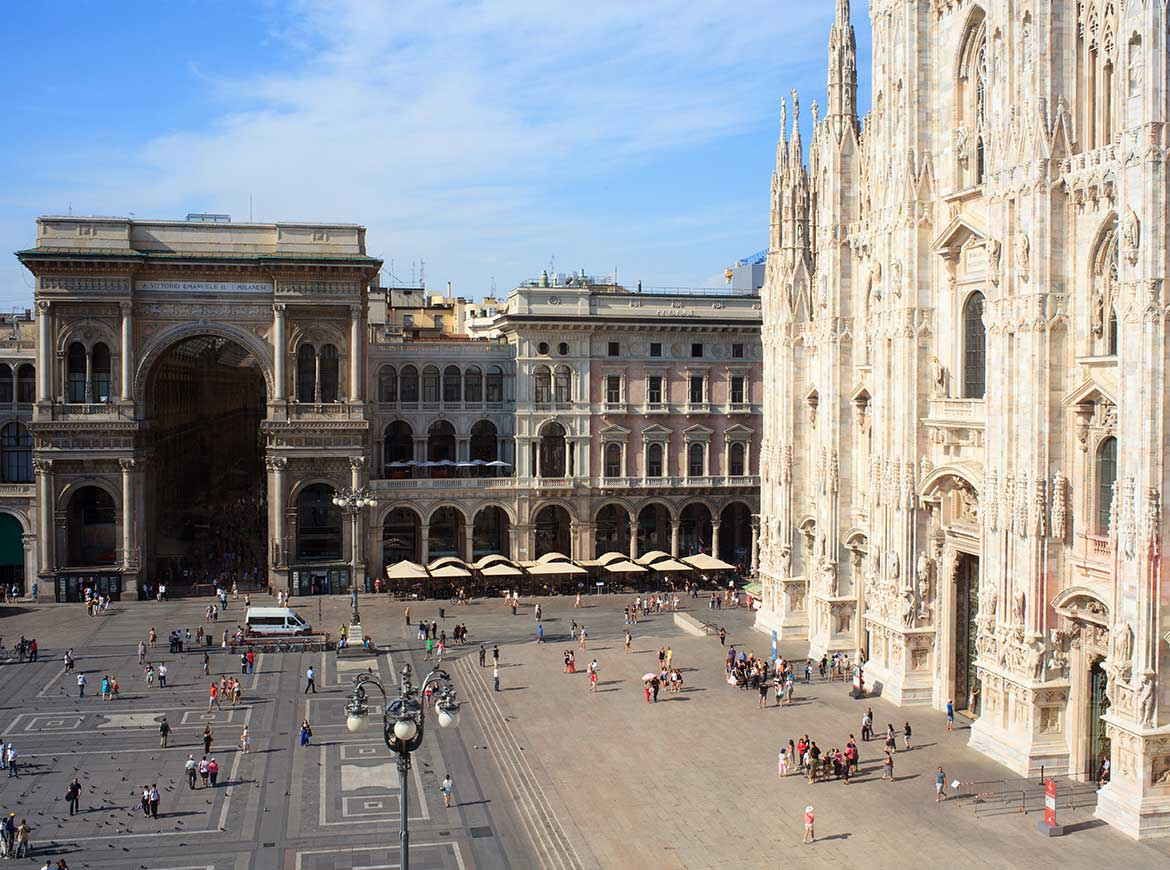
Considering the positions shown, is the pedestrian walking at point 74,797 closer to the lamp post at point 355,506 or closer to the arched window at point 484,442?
the lamp post at point 355,506

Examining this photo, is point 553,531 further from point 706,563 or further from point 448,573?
point 706,563

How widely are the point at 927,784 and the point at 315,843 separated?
61.2 feet

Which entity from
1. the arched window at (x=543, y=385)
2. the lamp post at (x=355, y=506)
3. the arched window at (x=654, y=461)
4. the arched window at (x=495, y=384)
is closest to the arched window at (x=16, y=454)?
the lamp post at (x=355, y=506)

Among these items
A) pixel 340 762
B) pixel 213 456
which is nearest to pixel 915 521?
pixel 340 762

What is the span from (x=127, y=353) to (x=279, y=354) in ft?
27.9

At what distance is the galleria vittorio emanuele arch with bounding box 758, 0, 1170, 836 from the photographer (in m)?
35.1

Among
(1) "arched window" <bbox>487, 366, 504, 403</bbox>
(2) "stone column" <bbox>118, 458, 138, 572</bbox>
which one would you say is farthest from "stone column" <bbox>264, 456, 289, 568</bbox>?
(1) "arched window" <bbox>487, 366, 504, 403</bbox>

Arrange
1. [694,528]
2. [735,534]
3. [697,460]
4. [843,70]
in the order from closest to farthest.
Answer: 1. [843,70]
2. [697,460]
3. [735,534]
4. [694,528]

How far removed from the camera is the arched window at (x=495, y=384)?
81.9 meters

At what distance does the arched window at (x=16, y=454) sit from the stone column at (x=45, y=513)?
16.1 feet

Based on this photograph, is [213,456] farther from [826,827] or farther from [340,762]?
[826,827]

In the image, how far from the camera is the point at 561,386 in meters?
80.6

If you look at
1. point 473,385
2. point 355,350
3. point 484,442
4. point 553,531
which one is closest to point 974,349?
point 355,350

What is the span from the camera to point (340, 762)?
43219mm
